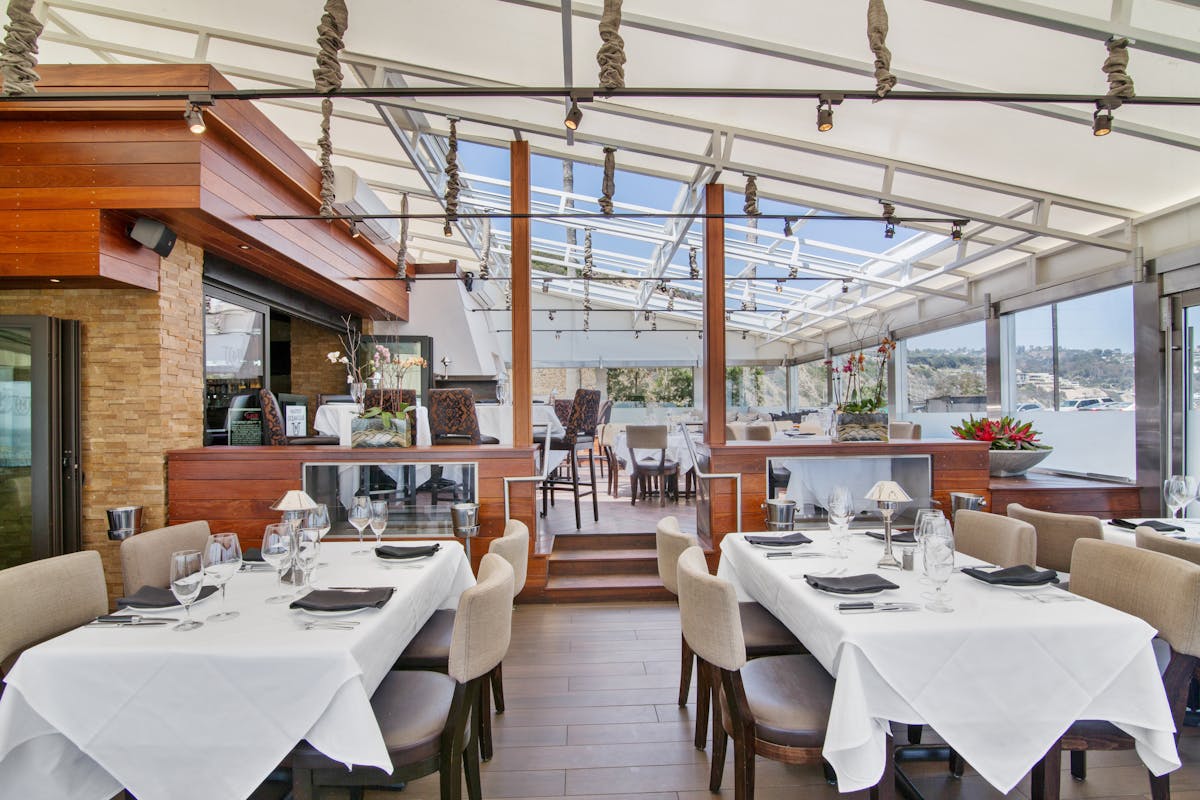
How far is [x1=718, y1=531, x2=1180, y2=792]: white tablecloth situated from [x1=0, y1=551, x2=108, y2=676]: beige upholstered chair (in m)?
2.53

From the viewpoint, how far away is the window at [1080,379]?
536cm

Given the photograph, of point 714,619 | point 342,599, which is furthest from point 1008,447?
point 342,599

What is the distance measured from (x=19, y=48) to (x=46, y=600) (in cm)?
183

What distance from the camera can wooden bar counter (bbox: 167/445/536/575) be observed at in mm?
4238

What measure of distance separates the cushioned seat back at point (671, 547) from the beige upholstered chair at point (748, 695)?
0.60 m

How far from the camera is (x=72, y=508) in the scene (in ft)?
13.6

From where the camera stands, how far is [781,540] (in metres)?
2.85

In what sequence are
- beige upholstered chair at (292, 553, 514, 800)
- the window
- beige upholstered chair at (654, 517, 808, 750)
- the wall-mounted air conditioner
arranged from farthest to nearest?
the wall-mounted air conditioner → the window → beige upholstered chair at (654, 517, 808, 750) → beige upholstered chair at (292, 553, 514, 800)

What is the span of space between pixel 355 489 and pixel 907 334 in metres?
8.07

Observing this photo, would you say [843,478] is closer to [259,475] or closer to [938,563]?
[938,563]

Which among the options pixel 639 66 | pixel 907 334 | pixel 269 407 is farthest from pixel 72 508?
pixel 907 334

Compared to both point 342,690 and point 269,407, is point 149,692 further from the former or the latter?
point 269,407

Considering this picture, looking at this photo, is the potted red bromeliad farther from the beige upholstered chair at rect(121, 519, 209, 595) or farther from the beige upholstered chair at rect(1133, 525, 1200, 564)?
the beige upholstered chair at rect(121, 519, 209, 595)

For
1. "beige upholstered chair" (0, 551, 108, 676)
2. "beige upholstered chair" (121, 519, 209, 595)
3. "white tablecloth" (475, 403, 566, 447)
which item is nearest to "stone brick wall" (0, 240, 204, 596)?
"beige upholstered chair" (121, 519, 209, 595)
